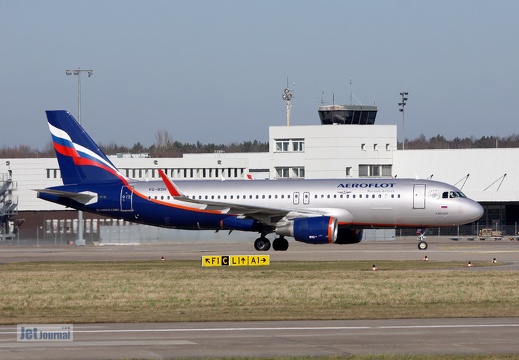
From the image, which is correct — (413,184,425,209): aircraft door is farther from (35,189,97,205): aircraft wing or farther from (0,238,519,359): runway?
(0,238,519,359): runway

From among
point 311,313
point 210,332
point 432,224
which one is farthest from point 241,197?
point 210,332

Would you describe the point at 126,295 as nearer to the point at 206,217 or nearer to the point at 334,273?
the point at 334,273

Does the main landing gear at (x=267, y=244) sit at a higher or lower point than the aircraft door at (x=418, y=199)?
lower

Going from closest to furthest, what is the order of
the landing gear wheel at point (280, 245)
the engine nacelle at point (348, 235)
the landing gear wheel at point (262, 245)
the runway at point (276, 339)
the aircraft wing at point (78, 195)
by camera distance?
1. the runway at point (276, 339)
2. the landing gear wheel at point (262, 245)
3. the landing gear wheel at point (280, 245)
4. the aircraft wing at point (78, 195)
5. the engine nacelle at point (348, 235)

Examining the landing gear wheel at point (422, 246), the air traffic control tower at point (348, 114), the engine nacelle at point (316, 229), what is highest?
the air traffic control tower at point (348, 114)

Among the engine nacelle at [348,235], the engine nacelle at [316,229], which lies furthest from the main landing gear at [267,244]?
the engine nacelle at [316,229]

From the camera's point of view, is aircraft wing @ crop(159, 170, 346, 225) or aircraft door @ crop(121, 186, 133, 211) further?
aircraft door @ crop(121, 186, 133, 211)

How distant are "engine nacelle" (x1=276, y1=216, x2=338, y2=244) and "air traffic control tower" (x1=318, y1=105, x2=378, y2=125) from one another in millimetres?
45226

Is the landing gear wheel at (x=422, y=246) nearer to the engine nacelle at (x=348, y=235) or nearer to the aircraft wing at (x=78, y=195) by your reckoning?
the engine nacelle at (x=348, y=235)

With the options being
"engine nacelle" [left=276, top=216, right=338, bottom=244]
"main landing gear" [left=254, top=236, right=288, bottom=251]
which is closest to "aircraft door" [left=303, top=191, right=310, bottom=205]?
"engine nacelle" [left=276, top=216, right=338, bottom=244]

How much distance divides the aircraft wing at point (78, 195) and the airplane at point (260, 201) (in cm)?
5

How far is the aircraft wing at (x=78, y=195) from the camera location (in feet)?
175

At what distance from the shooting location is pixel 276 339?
62.9 feet

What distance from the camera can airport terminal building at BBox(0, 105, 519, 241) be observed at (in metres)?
84.7
